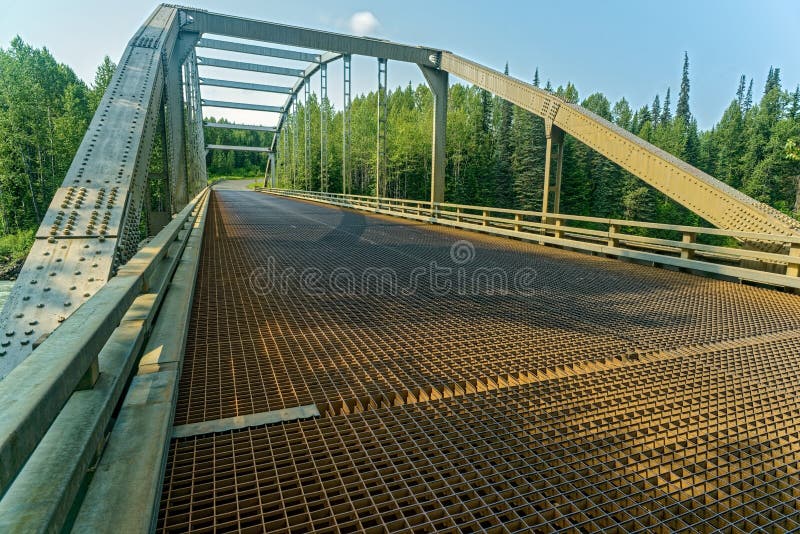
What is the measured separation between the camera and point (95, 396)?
1.97 meters

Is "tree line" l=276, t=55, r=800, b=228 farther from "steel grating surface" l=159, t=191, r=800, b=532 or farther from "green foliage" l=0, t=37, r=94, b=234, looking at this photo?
"steel grating surface" l=159, t=191, r=800, b=532

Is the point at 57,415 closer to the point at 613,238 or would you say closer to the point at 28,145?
the point at 613,238

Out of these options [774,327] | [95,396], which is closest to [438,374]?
[95,396]

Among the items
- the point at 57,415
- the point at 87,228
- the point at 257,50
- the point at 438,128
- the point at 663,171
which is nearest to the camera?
the point at 57,415

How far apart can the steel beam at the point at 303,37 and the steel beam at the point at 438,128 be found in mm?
589

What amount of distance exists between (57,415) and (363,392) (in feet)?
6.52

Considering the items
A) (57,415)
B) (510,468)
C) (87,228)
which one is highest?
(87,228)

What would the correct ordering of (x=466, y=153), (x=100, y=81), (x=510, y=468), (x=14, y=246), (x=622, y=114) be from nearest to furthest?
1. (x=510, y=468)
2. (x=14, y=246)
3. (x=100, y=81)
4. (x=466, y=153)
5. (x=622, y=114)

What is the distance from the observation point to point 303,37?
2352cm

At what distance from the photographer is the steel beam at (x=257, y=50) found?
2763cm

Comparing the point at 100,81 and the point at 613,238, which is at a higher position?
the point at 100,81

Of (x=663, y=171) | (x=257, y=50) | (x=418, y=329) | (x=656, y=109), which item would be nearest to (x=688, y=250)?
(x=663, y=171)

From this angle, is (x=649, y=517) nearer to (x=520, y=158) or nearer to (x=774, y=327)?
(x=774, y=327)

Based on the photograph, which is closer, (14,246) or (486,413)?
(486,413)
